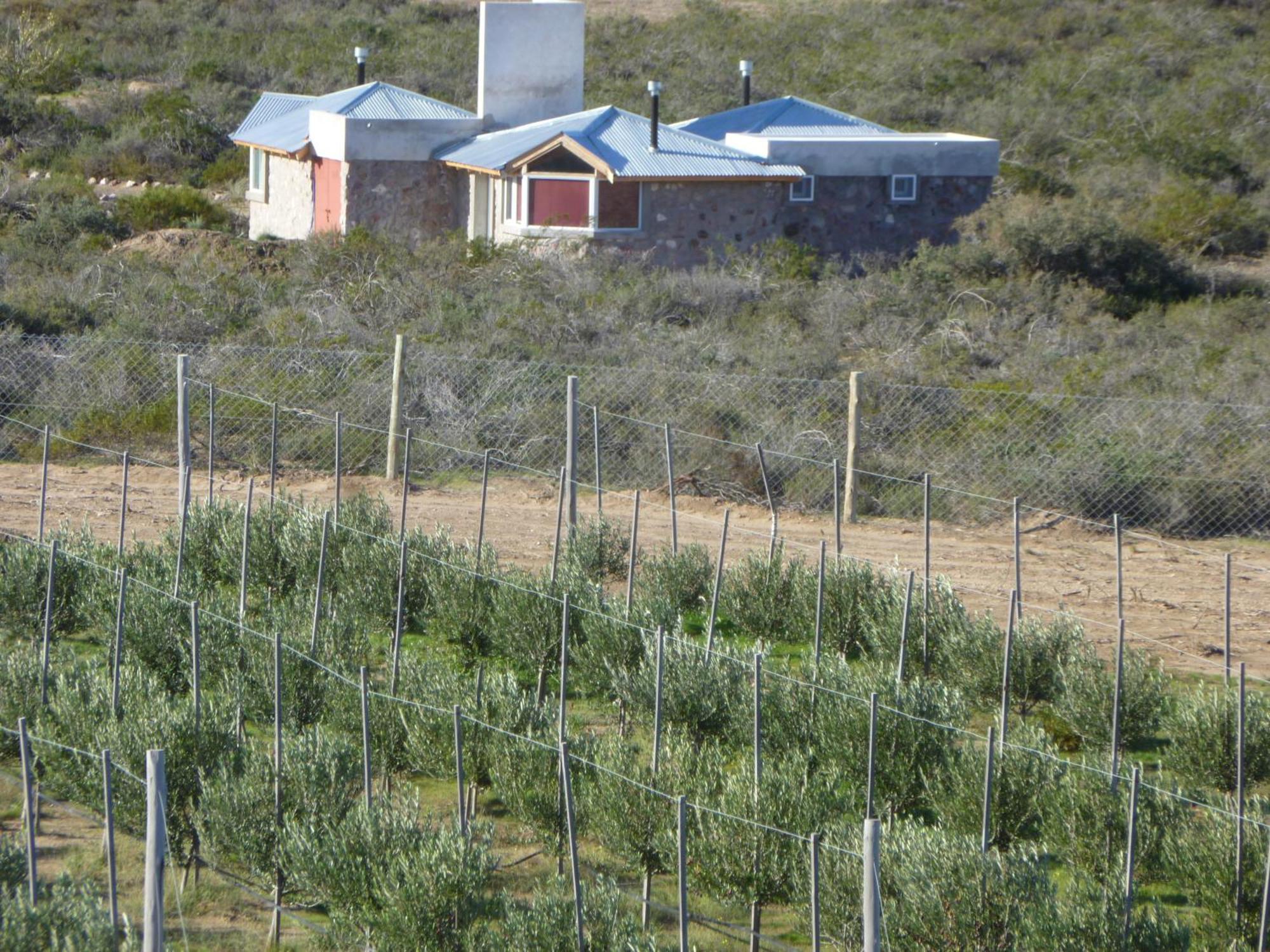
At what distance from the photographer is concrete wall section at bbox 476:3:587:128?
22.6 m

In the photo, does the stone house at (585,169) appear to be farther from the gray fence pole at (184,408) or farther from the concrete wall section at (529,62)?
the gray fence pole at (184,408)

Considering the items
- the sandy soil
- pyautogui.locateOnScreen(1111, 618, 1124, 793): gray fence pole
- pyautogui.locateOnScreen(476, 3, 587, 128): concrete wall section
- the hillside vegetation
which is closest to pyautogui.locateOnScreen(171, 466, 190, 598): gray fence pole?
the sandy soil

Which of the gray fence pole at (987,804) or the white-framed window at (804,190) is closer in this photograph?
the gray fence pole at (987,804)

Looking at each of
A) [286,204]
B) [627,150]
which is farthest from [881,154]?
[286,204]

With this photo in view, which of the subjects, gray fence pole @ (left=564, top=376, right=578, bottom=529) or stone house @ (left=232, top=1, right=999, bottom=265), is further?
stone house @ (left=232, top=1, right=999, bottom=265)

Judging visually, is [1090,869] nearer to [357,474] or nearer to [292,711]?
[292,711]

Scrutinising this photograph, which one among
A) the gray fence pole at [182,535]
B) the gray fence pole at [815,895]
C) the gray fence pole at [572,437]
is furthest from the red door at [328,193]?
the gray fence pole at [815,895]

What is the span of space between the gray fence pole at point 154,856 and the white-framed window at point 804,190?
17.7 m

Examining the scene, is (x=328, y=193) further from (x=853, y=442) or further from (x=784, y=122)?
(x=853, y=442)

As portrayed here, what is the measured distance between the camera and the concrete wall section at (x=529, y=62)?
891 inches

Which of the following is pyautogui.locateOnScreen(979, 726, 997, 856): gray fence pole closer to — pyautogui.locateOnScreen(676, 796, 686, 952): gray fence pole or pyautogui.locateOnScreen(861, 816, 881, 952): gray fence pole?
pyautogui.locateOnScreen(861, 816, 881, 952): gray fence pole

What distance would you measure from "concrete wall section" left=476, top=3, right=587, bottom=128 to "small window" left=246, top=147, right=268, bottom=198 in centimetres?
401

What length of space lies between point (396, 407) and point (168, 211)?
40.2 ft

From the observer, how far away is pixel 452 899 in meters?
5.14
